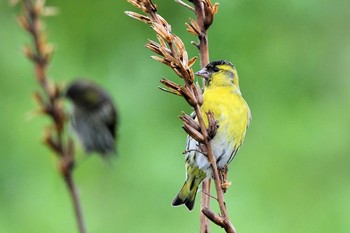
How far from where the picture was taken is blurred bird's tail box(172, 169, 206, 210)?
236 centimetres

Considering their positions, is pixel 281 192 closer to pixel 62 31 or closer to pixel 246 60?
pixel 246 60

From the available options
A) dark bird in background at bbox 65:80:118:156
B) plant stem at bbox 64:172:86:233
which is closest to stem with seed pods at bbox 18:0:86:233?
plant stem at bbox 64:172:86:233

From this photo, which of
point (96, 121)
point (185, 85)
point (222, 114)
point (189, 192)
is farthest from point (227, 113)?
point (96, 121)

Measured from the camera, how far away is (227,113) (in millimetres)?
2273

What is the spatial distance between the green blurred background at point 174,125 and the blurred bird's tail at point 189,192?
4.38ft

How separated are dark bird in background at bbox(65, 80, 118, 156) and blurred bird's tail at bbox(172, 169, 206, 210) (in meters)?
0.66

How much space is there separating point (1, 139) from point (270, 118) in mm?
1267

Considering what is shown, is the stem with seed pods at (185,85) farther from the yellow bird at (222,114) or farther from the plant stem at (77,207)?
the yellow bird at (222,114)

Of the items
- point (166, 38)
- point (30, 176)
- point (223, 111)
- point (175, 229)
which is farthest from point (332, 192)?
point (166, 38)

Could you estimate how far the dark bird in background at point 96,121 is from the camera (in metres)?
3.11

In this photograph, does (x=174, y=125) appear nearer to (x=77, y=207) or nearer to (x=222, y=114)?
(x=222, y=114)

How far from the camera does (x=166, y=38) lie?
139 centimetres

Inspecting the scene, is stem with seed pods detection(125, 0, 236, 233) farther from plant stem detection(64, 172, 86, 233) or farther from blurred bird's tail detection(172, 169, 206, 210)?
blurred bird's tail detection(172, 169, 206, 210)

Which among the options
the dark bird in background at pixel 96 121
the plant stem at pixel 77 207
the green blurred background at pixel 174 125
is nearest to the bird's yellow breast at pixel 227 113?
the dark bird in background at pixel 96 121
